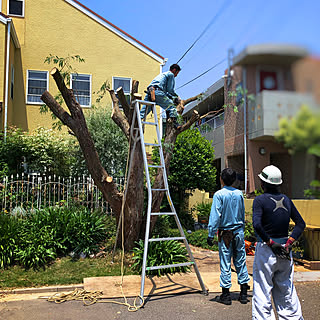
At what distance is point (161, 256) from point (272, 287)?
3194mm

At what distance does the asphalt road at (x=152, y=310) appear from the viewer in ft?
15.3

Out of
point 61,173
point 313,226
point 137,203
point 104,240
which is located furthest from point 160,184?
point 61,173

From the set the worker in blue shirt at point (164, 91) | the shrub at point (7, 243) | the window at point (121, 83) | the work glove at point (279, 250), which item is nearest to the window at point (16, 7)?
the window at point (121, 83)

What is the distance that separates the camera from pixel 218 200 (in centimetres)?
518

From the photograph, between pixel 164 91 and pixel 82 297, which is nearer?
pixel 82 297

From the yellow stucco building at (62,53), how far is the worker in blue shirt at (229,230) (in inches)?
414

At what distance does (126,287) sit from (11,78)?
11.1m

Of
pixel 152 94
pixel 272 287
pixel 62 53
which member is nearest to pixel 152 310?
pixel 272 287

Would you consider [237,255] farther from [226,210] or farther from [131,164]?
[131,164]

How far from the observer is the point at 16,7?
1484 cm

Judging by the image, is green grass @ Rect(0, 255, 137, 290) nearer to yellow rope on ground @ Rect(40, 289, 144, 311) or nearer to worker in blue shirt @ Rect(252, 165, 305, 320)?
yellow rope on ground @ Rect(40, 289, 144, 311)

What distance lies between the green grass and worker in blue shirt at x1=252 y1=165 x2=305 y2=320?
348 centimetres

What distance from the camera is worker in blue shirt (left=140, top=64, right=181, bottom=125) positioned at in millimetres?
6715

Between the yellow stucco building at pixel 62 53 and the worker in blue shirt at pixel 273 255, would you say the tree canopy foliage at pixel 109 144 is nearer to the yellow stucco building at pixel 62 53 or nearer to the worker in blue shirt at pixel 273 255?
the yellow stucco building at pixel 62 53
